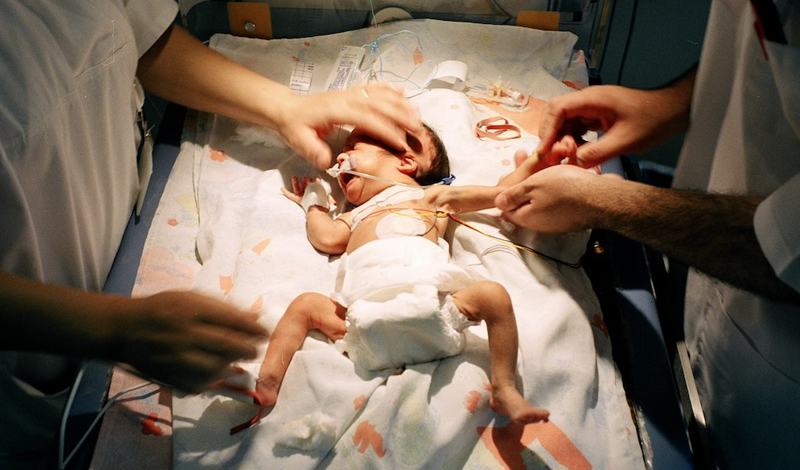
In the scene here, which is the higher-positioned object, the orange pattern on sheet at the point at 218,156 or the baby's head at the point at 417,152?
the baby's head at the point at 417,152

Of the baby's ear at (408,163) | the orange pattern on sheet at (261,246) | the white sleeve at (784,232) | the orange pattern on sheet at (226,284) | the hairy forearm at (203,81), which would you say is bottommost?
the orange pattern on sheet at (226,284)

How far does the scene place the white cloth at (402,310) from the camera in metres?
1.28

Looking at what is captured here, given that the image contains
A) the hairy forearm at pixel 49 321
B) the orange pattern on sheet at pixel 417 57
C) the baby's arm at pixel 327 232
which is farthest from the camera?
the orange pattern on sheet at pixel 417 57

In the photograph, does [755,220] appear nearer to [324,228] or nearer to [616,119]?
[616,119]

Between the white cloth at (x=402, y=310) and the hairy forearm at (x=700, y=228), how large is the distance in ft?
1.31

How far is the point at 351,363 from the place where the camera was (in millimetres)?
1311

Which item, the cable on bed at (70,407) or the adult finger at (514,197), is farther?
the adult finger at (514,197)

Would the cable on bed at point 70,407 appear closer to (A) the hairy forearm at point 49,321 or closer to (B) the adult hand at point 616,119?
(A) the hairy forearm at point 49,321

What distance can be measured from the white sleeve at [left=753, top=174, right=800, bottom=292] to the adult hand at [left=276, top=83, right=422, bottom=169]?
3.23 ft

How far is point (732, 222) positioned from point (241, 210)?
129 centimetres

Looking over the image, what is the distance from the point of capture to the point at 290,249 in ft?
5.45

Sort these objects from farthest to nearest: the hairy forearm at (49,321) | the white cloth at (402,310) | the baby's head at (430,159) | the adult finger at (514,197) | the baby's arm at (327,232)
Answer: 1. the baby's head at (430,159)
2. the baby's arm at (327,232)
3. the adult finger at (514,197)
4. the white cloth at (402,310)
5. the hairy forearm at (49,321)

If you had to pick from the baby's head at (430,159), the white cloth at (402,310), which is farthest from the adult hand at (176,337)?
A: the baby's head at (430,159)

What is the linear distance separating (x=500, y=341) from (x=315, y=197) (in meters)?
0.75
